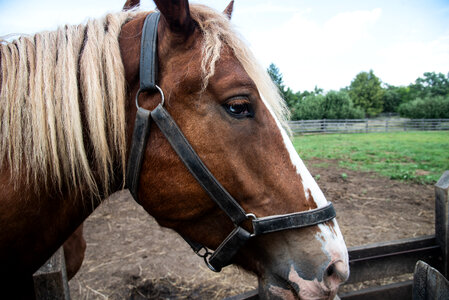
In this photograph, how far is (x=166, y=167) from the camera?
3.82 ft

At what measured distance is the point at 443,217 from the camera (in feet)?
6.66

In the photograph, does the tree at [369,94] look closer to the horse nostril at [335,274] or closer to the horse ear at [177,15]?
the horse nostril at [335,274]

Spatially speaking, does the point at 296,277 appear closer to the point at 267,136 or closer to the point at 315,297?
the point at 315,297

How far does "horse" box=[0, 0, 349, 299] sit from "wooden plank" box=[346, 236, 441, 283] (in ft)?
3.78

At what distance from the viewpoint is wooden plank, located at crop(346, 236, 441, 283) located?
2.05 m

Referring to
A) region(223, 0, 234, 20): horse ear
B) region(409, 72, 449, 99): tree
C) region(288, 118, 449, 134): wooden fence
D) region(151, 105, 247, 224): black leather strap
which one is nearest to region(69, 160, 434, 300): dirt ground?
region(151, 105, 247, 224): black leather strap

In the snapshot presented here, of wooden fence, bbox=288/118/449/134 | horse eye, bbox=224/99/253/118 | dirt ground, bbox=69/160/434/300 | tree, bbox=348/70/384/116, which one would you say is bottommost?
dirt ground, bbox=69/160/434/300

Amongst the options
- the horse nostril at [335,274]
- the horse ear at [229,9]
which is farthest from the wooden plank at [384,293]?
the horse ear at [229,9]

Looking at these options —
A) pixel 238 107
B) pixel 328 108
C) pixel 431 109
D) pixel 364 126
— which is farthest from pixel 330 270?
pixel 431 109

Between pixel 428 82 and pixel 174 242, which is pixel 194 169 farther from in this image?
pixel 428 82

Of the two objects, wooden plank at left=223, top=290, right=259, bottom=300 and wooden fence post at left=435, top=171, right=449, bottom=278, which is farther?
wooden fence post at left=435, top=171, right=449, bottom=278

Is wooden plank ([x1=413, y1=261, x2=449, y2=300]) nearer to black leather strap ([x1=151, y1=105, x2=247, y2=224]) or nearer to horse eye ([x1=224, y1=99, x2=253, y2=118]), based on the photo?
black leather strap ([x1=151, y1=105, x2=247, y2=224])

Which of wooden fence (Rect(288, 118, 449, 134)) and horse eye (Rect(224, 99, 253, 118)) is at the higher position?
horse eye (Rect(224, 99, 253, 118))

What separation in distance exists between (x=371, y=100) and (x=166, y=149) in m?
63.4
